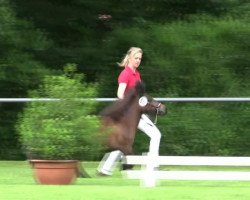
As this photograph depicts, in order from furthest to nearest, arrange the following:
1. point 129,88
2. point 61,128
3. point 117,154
Result: point 117,154, point 129,88, point 61,128

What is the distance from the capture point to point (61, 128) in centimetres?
1012

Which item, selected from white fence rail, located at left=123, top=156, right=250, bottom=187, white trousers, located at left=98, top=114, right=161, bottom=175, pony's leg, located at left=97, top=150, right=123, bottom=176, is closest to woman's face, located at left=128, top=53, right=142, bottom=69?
white trousers, located at left=98, top=114, right=161, bottom=175

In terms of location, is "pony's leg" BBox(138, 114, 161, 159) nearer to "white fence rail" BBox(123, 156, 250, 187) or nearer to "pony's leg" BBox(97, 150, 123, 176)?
"pony's leg" BBox(97, 150, 123, 176)

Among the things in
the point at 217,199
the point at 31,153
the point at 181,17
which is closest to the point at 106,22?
the point at 181,17

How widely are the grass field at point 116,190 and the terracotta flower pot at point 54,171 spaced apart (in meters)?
0.14

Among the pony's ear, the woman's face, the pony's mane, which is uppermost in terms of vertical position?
the woman's face

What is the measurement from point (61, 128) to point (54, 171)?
1.70 feet

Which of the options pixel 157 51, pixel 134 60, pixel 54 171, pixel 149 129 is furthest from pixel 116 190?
pixel 157 51

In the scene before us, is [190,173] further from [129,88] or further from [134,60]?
[134,60]

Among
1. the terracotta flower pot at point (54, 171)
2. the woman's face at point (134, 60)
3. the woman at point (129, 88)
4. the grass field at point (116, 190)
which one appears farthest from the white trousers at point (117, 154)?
the terracotta flower pot at point (54, 171)

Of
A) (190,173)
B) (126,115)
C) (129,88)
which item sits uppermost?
(129,88)

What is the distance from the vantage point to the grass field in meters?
9.07

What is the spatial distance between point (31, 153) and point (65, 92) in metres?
0.85

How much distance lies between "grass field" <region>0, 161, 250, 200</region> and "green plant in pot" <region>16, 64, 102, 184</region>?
351 millimetres
